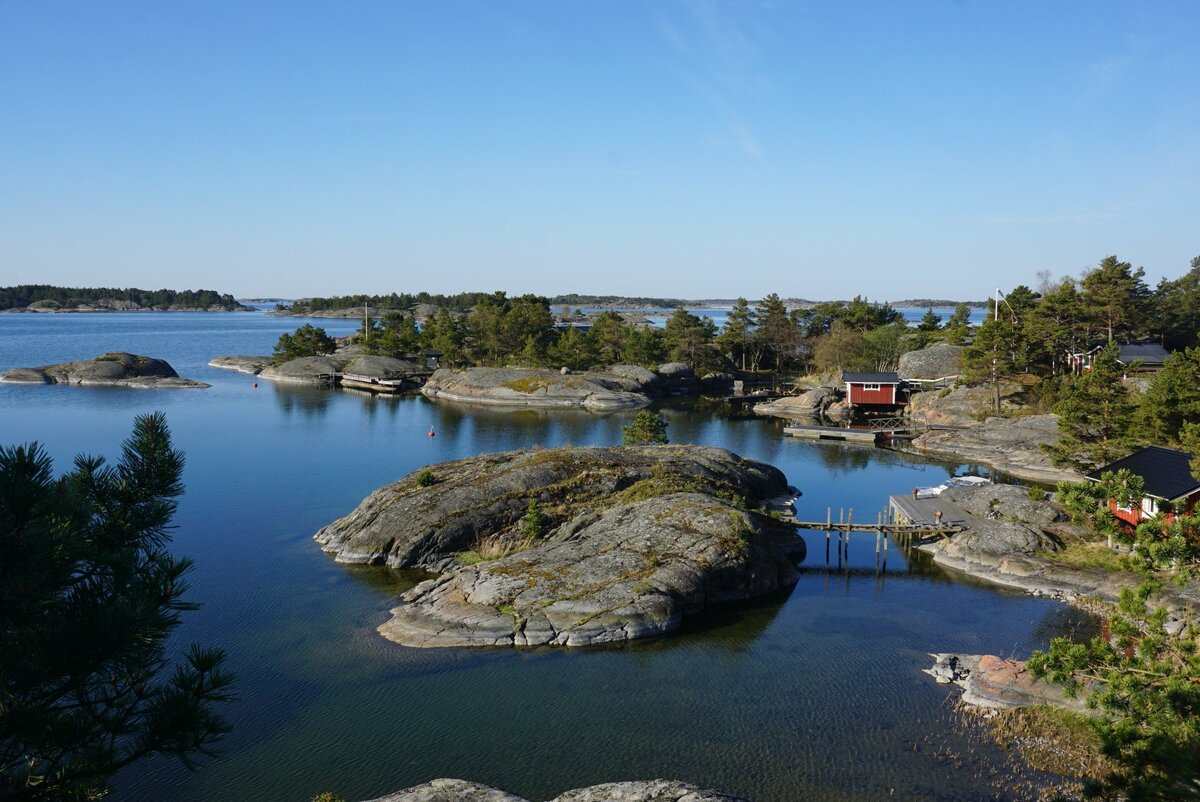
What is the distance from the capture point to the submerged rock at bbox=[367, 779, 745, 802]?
1541cm

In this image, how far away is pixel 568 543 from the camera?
3509 centimetres

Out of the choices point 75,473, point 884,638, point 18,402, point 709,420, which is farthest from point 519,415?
point 75,473

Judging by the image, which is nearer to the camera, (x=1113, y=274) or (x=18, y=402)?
(x=1113, y=274)

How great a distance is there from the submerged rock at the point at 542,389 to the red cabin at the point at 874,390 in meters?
24.8

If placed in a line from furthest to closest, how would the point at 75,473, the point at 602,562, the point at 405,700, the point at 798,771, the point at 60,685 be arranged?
the point at 602,562
the point at 405,700
the point at 798,771
the point at 75,473
the point at 60,685

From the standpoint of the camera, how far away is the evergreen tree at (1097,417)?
46125 millimetres

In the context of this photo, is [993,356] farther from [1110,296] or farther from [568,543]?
[568,543]

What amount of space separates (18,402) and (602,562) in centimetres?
8493

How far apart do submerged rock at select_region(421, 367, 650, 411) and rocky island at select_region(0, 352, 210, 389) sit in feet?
115

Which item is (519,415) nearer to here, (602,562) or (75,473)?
(602,562)

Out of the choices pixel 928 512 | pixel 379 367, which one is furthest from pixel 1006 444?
pixel 379 367

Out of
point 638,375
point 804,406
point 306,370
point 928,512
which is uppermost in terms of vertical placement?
point 638,375

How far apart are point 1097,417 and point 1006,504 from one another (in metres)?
11.5

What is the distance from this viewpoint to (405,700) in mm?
24812
